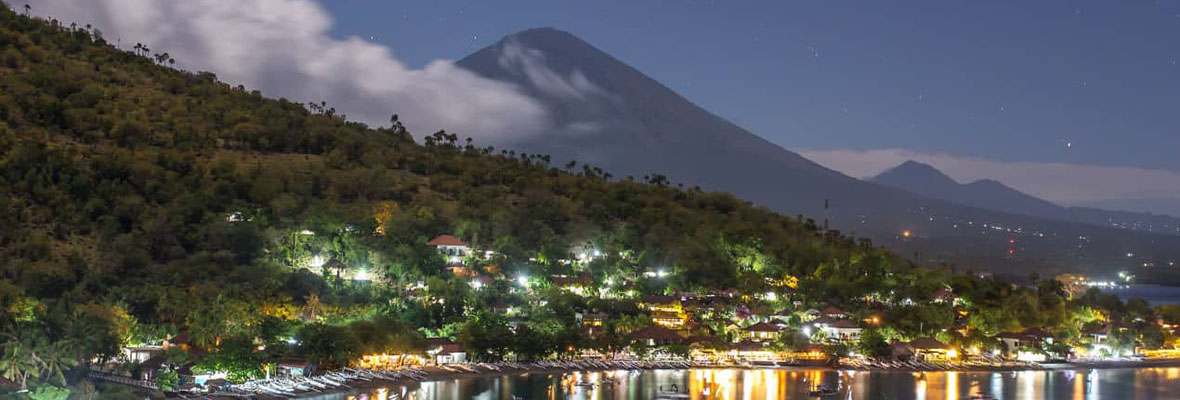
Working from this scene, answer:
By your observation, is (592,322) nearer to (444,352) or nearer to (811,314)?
(444,352)

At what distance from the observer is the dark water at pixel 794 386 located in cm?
3155

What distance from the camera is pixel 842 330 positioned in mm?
42719

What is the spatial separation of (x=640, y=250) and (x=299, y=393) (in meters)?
23.2

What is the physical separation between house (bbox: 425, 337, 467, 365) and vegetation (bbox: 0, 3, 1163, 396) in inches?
16.2

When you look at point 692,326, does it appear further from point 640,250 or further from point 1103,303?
point 1103,303

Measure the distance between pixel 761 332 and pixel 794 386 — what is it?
6.95 m

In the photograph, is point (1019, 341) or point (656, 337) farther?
point (1019, 341)

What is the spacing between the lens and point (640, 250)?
50688mm

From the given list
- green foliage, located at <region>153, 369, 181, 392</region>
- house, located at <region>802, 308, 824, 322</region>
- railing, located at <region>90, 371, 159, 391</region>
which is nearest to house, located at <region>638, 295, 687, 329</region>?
house, located at <region>802, 308, 824, 322</region>

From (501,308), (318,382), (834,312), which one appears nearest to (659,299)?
(501,308)

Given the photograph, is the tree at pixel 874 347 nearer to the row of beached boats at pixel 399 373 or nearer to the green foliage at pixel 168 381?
the row of beached boats at pixel 399 373

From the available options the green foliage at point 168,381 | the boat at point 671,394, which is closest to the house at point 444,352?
the boat at point 671,394

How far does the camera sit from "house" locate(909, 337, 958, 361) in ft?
136

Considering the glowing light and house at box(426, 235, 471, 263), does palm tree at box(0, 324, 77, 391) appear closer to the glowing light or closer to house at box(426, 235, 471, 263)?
the glowing light
